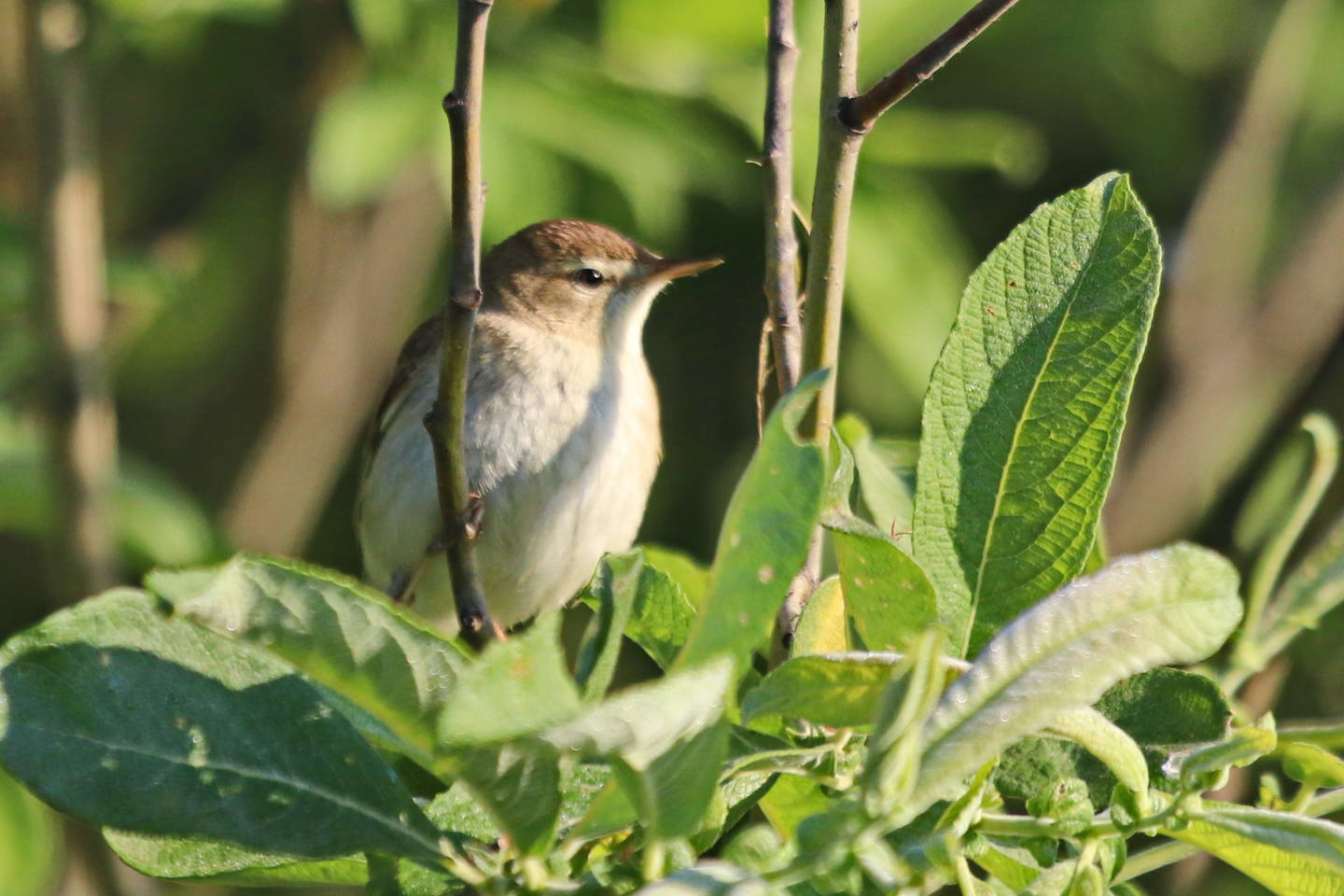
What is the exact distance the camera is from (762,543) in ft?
4.02

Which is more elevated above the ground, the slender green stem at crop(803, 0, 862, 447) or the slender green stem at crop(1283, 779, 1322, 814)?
the slender green stem at crop(803, 0, 862, 447)

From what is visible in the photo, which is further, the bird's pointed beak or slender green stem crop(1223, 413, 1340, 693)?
the bird's pointed beak

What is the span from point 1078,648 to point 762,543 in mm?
239

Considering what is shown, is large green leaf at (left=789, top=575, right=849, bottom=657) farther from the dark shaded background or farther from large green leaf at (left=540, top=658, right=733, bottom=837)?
the dark shaded background

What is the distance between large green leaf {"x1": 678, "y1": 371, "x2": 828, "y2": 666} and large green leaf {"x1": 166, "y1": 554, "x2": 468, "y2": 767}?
194 mm

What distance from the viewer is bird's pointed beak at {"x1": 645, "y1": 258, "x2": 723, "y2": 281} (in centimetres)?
379

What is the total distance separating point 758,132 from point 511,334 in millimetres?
758

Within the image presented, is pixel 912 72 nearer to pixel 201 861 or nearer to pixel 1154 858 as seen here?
pixel 1154 858

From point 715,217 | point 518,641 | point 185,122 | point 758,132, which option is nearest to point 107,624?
point 518,641

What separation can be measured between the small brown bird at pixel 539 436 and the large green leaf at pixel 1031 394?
1.98 meters

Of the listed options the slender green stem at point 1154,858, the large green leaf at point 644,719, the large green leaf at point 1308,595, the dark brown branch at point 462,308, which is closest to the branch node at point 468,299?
the dark brown branch at point 462,308

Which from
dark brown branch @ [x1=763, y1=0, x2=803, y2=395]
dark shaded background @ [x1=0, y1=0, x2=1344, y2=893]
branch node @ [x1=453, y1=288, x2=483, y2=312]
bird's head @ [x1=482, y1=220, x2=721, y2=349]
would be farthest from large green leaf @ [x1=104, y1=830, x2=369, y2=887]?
bird's head @ [x1=482, y1=220, x2=721, y2=349]

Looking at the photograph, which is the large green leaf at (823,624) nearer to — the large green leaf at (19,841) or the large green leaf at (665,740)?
the large green leaf at (665,740)

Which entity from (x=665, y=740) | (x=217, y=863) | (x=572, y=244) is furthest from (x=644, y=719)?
(x=572, y=244)
